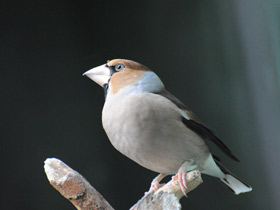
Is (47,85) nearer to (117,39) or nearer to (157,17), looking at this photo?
(117,39)

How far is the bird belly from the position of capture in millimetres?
1371

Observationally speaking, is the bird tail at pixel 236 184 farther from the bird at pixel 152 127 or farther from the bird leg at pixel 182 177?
the bird leg at pixel 182 177

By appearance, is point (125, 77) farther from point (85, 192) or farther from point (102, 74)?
point (85, 192)

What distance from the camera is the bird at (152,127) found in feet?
4.50

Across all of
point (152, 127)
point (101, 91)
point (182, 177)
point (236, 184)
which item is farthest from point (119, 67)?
point (101, 91)

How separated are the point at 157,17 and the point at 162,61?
23cm

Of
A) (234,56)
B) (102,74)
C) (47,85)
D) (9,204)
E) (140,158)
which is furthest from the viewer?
(47,85)

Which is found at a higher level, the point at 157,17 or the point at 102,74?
the point at 157,17

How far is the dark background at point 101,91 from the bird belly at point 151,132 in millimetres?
606

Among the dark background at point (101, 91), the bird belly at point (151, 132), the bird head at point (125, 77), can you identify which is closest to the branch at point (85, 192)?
the bird belly at point (151, 132)

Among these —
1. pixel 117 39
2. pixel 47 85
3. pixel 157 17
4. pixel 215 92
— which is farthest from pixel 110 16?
pixel 215 92

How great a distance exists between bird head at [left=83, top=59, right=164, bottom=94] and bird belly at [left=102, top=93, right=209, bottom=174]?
0.08 meters

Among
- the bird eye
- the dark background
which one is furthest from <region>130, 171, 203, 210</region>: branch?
the dark background

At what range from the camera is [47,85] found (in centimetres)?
223
